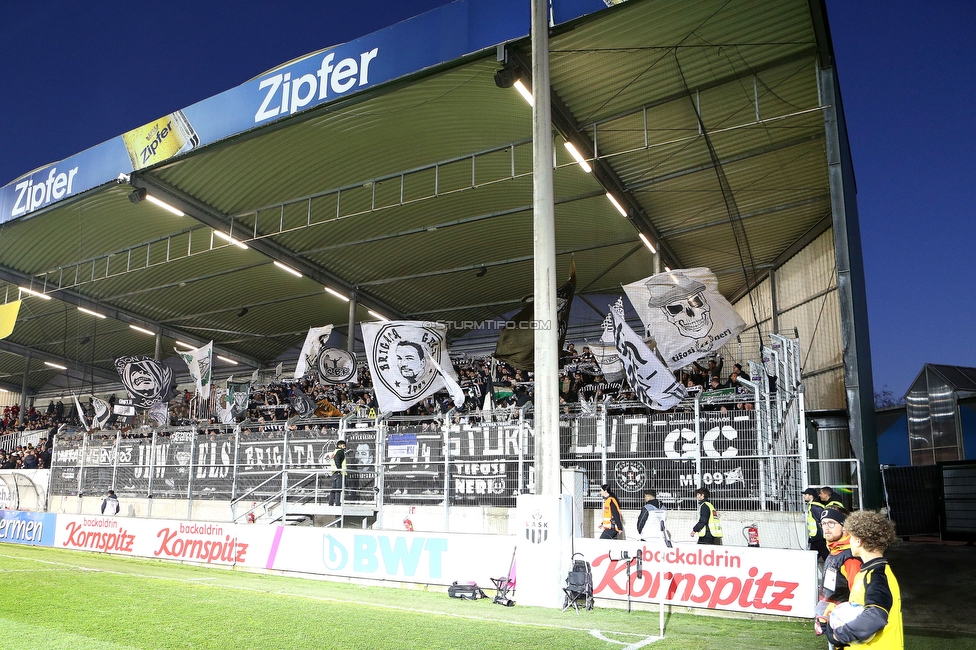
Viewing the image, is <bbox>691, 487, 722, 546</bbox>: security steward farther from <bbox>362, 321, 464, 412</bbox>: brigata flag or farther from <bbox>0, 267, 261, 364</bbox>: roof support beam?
<bbox>0, 267, 261, 364</bbox>: roof support beam

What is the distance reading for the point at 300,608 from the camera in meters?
10.3

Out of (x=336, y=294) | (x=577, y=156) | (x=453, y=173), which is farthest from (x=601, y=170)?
(x=336, y=294)

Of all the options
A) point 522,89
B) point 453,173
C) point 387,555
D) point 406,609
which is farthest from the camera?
point 453,173

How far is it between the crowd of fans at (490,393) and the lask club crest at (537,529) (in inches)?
176

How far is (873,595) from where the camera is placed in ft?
13.2

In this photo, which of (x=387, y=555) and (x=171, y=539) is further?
(x=171, y=539)

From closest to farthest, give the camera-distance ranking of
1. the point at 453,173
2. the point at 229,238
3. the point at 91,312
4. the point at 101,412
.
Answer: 1. the point at 453,173
2. the point at 229,238
3. the point at 101,412
4. the point at 91,312

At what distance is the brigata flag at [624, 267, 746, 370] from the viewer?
17.2 metres

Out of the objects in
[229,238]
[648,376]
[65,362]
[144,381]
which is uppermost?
[229,238]

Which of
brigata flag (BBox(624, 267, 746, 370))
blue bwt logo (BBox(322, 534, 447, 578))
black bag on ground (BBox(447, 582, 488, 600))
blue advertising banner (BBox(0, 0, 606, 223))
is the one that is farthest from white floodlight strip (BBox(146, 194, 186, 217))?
black bag on ground (BBox(447, 582, 488, 600))

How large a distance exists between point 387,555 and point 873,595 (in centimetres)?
1039

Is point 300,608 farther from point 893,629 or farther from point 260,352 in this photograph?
point 260,352

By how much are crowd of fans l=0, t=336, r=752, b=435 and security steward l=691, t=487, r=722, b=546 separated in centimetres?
211

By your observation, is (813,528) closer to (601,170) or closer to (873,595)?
(873,595)
